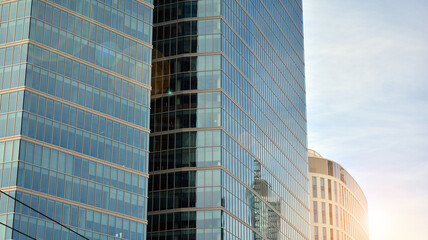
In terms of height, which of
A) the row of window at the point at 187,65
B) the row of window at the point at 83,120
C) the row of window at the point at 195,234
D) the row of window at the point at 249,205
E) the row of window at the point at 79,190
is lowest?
the row of window at the point at 195,234

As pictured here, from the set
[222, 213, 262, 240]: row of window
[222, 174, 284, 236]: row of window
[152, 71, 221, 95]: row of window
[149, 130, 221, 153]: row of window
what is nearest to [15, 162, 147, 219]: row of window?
[222, 213, 262, 240]: row of window

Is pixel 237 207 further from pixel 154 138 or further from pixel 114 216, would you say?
pixel 114 216

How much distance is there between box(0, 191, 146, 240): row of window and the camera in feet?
300

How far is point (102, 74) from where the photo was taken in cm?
10675

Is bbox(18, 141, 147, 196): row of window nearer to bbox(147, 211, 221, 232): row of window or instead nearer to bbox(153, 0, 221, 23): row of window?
bbox(147, 211, 221, 232): row of window

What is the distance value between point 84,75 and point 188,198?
28403 mm

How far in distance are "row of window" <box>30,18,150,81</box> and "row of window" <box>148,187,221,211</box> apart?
63.6ft

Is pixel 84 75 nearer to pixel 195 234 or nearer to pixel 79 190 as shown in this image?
pixel 79 190

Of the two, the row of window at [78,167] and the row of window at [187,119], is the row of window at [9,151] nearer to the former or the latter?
the row of window at [78,167]

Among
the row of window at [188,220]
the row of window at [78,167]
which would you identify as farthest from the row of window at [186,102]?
the row of window at [78,167]

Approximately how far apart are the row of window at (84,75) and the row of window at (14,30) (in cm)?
204

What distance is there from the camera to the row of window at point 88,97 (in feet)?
323

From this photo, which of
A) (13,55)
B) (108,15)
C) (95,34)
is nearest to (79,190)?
(13,55)

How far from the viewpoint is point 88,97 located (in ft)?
341
